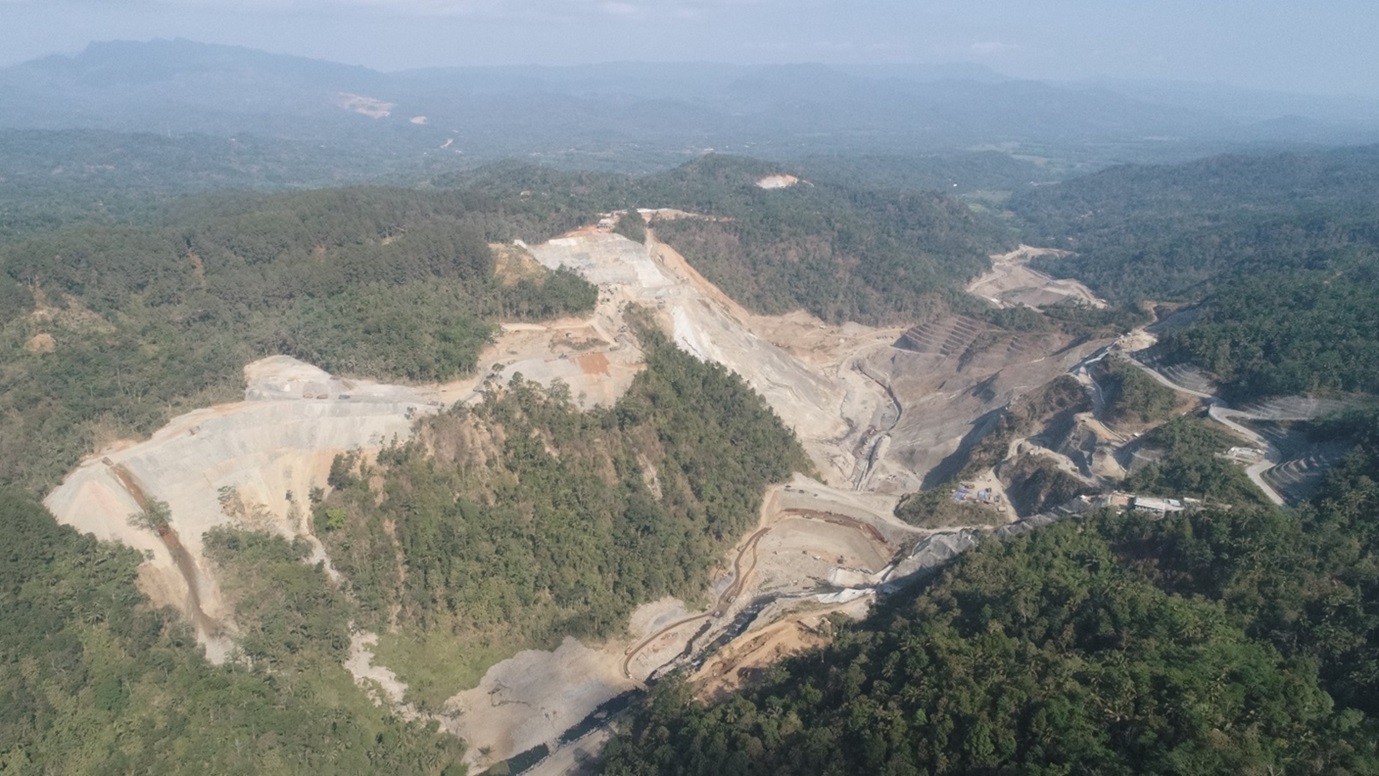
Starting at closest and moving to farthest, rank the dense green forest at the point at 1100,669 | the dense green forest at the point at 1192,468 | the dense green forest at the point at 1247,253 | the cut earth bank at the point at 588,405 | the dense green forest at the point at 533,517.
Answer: the dense green forest at the point at 1100,669
the cut earth bank at the point at 588,405
the dense green forest at the point at 533,517
the dense green forest at the point at 1192,468
the dense green forest at the point at 1247,253

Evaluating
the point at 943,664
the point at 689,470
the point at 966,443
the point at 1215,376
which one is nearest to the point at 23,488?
the point at 689,470

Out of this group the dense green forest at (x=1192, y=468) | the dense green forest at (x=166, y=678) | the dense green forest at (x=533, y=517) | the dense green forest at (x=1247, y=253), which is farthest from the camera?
the dense green forest at (x=1247, y=253)

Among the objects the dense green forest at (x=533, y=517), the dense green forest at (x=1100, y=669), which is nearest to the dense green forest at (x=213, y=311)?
the dense green forest at (x=533, y=517)

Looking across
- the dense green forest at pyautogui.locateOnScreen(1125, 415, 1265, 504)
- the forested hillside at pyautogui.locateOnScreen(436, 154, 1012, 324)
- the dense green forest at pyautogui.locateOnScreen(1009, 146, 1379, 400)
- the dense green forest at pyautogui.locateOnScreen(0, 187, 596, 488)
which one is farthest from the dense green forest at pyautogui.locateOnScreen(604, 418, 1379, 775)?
the forested hillside at pyautogui.locateOnScreen(436, 154, 1012, 324)

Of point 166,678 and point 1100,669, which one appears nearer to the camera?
point 1100,669

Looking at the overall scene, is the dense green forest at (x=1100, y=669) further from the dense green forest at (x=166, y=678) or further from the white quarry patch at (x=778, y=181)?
the white quarry patch at (x=778, y=181)

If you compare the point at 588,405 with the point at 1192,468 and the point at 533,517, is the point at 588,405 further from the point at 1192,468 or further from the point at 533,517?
the point at 1192,468

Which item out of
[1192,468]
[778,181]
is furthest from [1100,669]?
[778,181]
